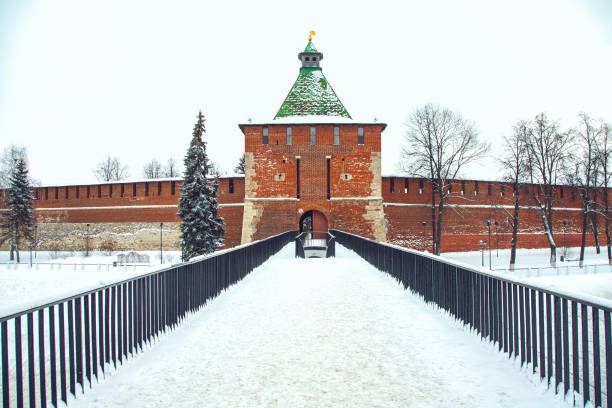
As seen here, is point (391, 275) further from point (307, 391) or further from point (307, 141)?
point (307, 141)

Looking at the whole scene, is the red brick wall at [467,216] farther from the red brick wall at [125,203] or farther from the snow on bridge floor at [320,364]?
the snow on bridge floor at [320,364]

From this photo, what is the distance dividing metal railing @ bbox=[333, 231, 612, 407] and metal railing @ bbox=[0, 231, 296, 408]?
10.2 feet

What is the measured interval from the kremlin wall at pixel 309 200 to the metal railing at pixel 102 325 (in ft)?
65.4

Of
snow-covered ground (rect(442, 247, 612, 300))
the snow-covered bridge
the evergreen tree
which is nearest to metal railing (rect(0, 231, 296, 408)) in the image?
the snow-covered bridge

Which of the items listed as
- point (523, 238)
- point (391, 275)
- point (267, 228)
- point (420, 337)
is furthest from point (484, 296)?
point (523, 238)

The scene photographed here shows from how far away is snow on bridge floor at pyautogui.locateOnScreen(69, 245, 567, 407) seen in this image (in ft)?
9.25

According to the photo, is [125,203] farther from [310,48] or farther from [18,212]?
[310,48]

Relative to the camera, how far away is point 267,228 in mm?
25750

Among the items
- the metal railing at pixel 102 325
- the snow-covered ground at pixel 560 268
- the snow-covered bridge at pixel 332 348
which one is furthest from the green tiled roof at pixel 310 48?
the snow-covered bridge at pixel 332 348

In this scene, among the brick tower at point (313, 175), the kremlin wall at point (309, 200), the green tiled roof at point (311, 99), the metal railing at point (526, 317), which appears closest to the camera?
the metal railing at point (526, 317)

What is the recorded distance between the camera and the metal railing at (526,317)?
2.55m

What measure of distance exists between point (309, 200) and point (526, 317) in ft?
74.8

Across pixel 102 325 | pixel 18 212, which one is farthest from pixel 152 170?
pixel 102 325

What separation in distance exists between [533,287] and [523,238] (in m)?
31.1
